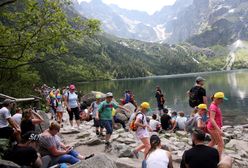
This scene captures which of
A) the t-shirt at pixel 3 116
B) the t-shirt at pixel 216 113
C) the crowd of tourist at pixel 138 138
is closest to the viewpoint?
the crowd of tourist at pixel 138 138

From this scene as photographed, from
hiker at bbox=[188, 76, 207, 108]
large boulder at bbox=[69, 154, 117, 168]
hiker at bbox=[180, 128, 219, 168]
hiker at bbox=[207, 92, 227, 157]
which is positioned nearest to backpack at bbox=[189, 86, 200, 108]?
hiker at bbox=[188, 76, 207, 108]

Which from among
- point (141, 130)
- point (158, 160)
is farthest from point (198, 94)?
point (158, 160)

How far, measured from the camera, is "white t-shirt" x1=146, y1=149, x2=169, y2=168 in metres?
7.72

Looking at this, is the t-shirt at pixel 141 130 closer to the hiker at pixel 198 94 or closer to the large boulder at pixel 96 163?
the large boulder at pixel 96 163

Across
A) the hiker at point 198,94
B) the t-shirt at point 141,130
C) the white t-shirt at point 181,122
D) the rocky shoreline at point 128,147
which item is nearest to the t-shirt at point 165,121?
the white t-shirt at point 181,122

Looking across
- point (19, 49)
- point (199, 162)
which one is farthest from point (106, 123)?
point (199, 162)

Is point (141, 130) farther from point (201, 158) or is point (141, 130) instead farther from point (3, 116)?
point (3, 116)

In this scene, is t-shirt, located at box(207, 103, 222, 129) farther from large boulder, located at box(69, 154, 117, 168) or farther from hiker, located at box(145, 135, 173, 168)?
large boulder, located at box(69, 154, 117, 168)

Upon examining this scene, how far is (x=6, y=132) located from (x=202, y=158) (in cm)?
854

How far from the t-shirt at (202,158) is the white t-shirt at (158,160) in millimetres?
619

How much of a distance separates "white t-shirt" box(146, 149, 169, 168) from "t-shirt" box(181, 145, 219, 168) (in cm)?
62

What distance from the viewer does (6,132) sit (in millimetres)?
12438

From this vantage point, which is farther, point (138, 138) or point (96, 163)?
point (138, 138)

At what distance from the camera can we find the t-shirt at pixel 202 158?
7250 millimetres
